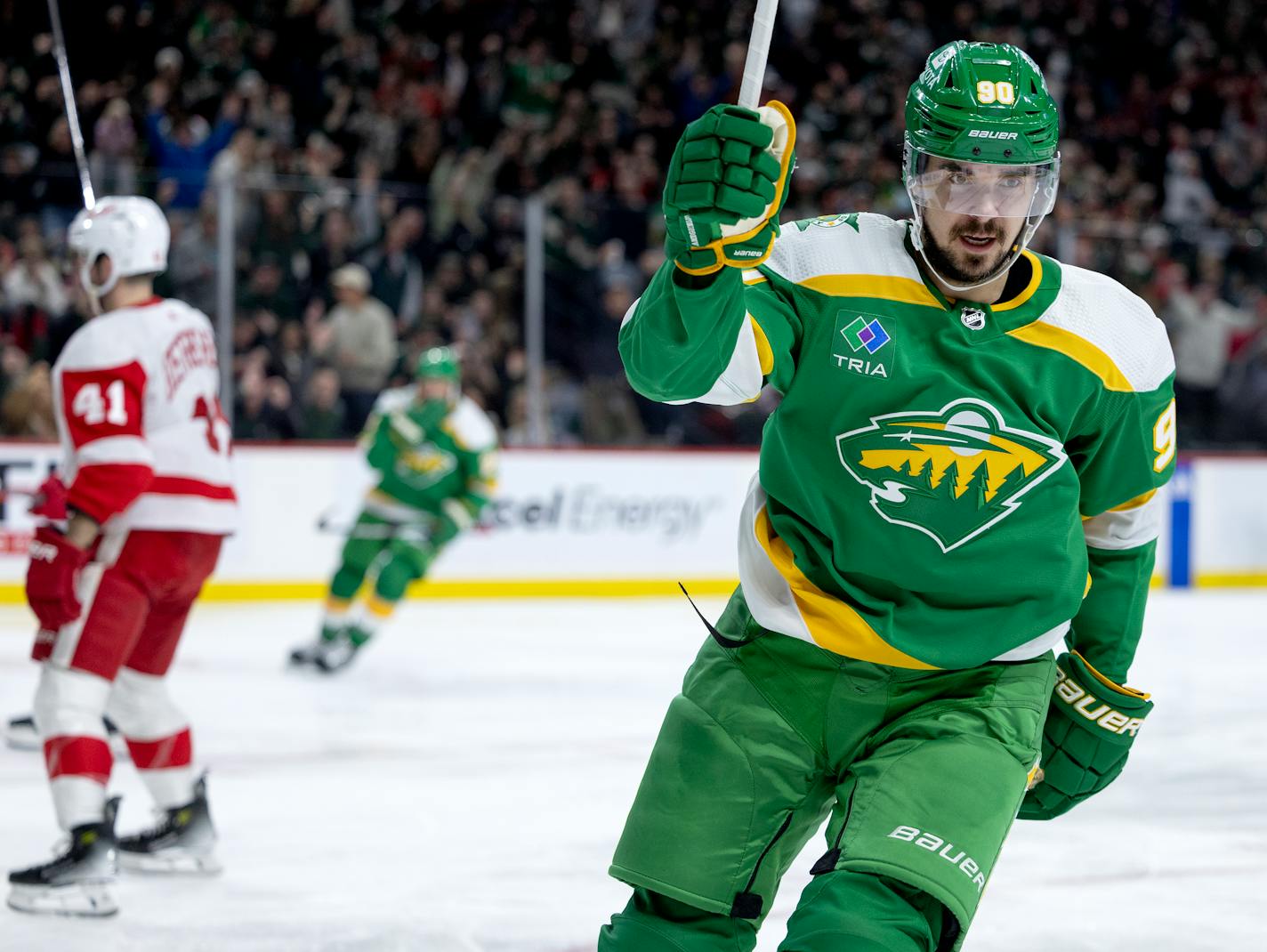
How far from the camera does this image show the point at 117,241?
3734 mm

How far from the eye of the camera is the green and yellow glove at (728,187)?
5.78 feet

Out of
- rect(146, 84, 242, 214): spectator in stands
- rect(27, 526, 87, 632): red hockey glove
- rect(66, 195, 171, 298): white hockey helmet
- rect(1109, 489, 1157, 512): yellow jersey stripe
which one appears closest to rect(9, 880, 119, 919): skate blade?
rect(27, 526, 87, 632): red hockey glove

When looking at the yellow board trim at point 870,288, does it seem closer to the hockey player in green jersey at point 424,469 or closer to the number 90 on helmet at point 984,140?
the number 90 on helmet at point 984,140

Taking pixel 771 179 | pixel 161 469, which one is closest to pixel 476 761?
pixel 161 469

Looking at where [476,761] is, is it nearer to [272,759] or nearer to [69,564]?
[272,759]

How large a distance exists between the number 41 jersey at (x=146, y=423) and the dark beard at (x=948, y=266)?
2.02 meters

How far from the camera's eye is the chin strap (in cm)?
208

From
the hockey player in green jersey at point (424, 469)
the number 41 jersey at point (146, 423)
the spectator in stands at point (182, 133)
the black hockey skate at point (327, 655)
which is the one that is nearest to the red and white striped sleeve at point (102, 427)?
the number 41 jersey at point (146, 423)

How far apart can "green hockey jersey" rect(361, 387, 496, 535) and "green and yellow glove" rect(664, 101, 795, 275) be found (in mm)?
5915

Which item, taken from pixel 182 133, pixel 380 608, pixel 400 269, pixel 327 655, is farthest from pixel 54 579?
pixel 182 133

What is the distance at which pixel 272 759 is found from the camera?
16.8ft

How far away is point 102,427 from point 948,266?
2070 millimetres

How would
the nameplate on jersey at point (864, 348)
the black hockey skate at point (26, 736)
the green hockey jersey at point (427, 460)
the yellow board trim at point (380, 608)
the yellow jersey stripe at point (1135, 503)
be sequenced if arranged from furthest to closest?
the green hockey jersey at point (427, 460), the yellow board trim at point (380, 608), the black hockey skate at point (26, 736), the yellow jersey stripe at point (1135, 503), the nameplate on jersey at point (864, 348)

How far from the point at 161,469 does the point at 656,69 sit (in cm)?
942
